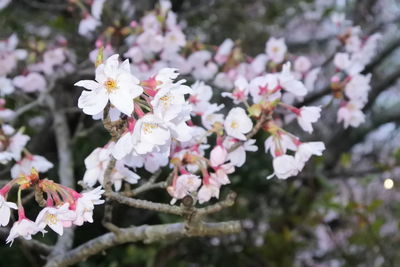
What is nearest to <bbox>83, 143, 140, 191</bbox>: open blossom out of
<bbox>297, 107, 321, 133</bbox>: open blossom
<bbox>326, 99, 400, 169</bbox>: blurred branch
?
<bbox>297, 107, 321, 133</bbox>: open blossom

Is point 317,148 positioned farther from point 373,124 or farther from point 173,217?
point 373,124

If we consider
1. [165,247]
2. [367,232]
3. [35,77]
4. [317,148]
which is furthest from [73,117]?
[317,148]

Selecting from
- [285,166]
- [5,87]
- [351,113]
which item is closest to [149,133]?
[285,166]

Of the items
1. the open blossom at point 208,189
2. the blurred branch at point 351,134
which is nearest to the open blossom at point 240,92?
the open blossom at point 208,189

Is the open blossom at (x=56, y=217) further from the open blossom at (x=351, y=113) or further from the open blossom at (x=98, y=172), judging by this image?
the open blossom at (x=351, y=113)

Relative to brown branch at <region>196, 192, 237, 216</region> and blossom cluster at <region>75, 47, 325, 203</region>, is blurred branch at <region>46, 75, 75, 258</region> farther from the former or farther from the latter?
brown branch at <region>196, 192, 237, 216</region>

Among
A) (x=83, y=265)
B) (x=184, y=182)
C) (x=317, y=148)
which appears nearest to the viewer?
(x=184, y=182)

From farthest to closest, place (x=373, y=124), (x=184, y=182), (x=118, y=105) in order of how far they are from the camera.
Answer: (x=373, y=124) → (x=184, y=182) → (x=118, y=105)

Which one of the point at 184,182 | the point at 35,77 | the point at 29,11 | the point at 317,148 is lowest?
the point at 184,182
